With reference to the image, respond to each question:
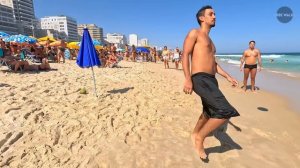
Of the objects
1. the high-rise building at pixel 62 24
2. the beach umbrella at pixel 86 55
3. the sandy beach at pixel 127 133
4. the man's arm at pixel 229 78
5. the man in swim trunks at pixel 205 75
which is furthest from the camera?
the high-rise building at pixel 62 24

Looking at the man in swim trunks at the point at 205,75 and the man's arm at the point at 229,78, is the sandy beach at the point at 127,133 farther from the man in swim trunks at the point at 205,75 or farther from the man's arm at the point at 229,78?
the man's arm at the point at 229,78

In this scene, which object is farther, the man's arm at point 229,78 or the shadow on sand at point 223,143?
the shadow on sand at point 223,143

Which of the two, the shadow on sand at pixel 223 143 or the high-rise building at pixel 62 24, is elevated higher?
the high-rise building at pixel 62 24

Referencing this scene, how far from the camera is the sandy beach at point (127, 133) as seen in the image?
299cm

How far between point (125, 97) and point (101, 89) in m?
1.13

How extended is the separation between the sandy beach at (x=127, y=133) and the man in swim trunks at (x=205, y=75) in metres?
0.60

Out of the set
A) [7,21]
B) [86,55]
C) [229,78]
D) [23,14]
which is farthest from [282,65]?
[23,14]

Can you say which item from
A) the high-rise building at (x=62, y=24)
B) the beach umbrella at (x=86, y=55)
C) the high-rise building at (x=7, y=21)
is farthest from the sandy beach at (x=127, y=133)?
the high-rise building at (x=62, y=24)

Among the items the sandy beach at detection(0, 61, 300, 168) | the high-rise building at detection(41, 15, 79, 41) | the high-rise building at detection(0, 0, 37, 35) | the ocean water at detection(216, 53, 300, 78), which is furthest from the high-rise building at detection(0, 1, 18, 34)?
the sandy beach at detection(0, 61, 300, 168)

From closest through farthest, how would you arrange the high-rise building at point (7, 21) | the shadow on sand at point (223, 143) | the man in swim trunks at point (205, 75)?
the man in swim trunks at point (205, 75) < the shadow on sand at point (223, 143) < the high-rise building at point (7, 21)

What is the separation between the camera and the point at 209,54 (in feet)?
9.45

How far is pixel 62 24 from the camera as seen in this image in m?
142

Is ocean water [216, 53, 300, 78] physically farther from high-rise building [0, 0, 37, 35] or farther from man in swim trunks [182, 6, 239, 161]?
high-rise building [0, 0, 37, 35]

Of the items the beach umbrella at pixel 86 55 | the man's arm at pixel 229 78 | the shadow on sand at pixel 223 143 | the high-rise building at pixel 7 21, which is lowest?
the shadow on sand at pixel 223 143
